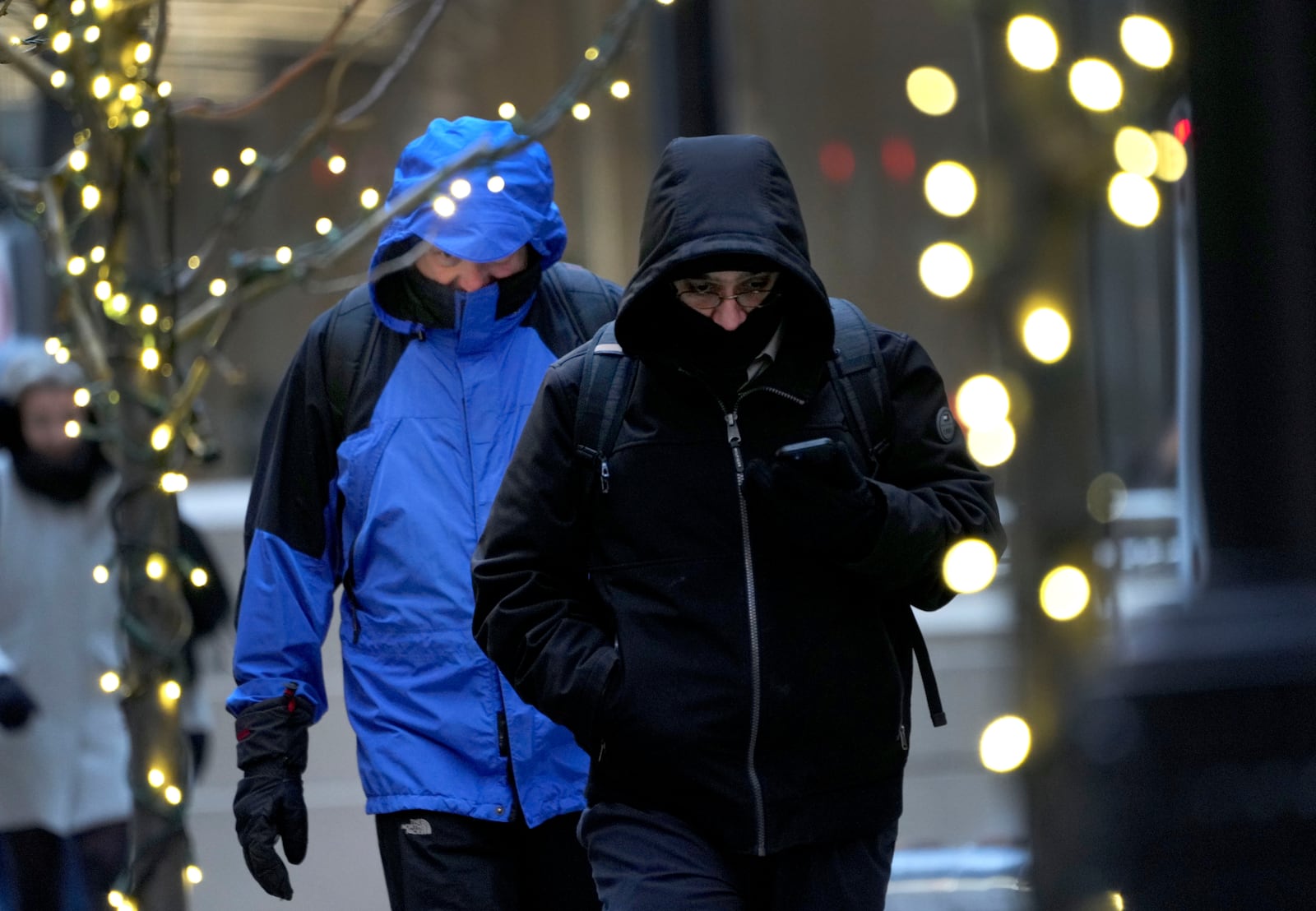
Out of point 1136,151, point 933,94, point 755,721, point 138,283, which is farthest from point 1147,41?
point 138,283

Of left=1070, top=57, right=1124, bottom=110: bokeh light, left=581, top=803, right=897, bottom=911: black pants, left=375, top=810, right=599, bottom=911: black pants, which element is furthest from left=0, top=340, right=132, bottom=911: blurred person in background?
left=1070, top=57, right=1124, bottom=110: bokeh light

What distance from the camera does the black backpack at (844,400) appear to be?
2895 mm

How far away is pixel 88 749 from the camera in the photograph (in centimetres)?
521

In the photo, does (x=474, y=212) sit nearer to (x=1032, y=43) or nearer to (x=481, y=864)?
(x=481, y=864)

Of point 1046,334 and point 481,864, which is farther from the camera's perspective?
point 481,864

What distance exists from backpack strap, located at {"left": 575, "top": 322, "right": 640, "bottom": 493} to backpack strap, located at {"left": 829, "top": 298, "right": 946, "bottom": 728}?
1.07ft

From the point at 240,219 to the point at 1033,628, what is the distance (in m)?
2.75

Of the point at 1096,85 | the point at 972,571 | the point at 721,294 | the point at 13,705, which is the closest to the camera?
the point at 1096,85

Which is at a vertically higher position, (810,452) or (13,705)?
(810,452)

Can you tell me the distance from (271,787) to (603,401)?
3.50ft

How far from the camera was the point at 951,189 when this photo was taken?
4.58 ft

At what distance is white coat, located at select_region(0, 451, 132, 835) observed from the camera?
511 cm

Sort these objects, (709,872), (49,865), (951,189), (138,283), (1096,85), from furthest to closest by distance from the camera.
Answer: (49,865), (138,283), (709,872), (951,189), (1096,85)

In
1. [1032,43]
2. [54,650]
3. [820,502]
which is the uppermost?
[1032,43]
